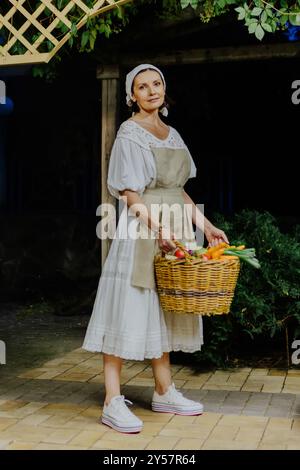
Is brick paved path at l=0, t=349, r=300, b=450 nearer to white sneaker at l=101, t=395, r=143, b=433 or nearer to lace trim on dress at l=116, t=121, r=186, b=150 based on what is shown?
white sneaker at l=101, t=395, r=143, b=433

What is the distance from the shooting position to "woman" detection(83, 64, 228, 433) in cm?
377

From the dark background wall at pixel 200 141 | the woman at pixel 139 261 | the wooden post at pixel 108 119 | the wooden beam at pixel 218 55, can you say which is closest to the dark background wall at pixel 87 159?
the dark background wall at pixel 200 141

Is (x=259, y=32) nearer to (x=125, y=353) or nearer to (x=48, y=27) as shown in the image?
(x=48, y=27)

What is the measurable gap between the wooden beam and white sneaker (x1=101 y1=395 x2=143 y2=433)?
10.2ft

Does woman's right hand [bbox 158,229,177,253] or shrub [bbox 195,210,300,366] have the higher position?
woman's right hand [bbox 158,229,177,253]

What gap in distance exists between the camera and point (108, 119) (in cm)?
582

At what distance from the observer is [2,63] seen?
4070mm

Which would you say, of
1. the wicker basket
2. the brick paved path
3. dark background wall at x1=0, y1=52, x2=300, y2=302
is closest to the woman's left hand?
the wicker basket

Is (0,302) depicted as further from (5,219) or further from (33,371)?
(33,371)

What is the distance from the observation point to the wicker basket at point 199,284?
11.6 feet

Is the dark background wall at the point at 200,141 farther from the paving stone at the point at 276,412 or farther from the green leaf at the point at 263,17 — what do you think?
the green leaf at the point at 263,17

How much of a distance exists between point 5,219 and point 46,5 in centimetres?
612

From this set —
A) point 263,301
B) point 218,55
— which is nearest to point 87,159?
point 218,55
